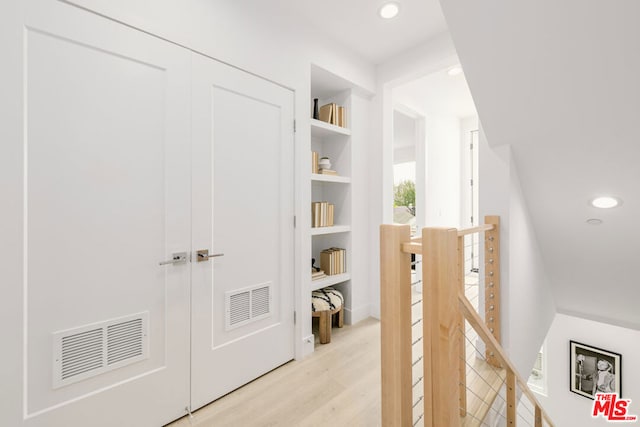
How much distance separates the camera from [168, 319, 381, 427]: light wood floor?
159 cm

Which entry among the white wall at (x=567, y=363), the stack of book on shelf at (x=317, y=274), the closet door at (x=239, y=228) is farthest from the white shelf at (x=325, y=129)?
the white wall at (x=567, y=363)

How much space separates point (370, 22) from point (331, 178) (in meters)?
1.35

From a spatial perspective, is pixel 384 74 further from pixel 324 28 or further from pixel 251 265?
pixel 251 265

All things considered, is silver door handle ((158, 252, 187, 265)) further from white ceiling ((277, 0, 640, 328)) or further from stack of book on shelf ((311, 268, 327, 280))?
white ceiling ((277, 0, 640, 328))

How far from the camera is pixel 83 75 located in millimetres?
1316

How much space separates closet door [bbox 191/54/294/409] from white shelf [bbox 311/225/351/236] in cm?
33

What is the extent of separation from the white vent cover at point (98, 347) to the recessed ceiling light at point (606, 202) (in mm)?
3011

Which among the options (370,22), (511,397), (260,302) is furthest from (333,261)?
(370,22)

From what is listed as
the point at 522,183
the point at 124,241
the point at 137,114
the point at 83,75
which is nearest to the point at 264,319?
the point at 124,241

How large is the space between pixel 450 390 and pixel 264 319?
139 cm

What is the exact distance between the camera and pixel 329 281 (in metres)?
2.59

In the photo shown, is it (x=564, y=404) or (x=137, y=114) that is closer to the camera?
(x=137, y=114)

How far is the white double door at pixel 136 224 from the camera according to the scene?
4.04ft

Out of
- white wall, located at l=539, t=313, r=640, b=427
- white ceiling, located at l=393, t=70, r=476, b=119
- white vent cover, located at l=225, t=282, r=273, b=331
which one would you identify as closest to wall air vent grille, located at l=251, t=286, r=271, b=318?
white vent cover, located at l=225, t=282, r=273, b=331
